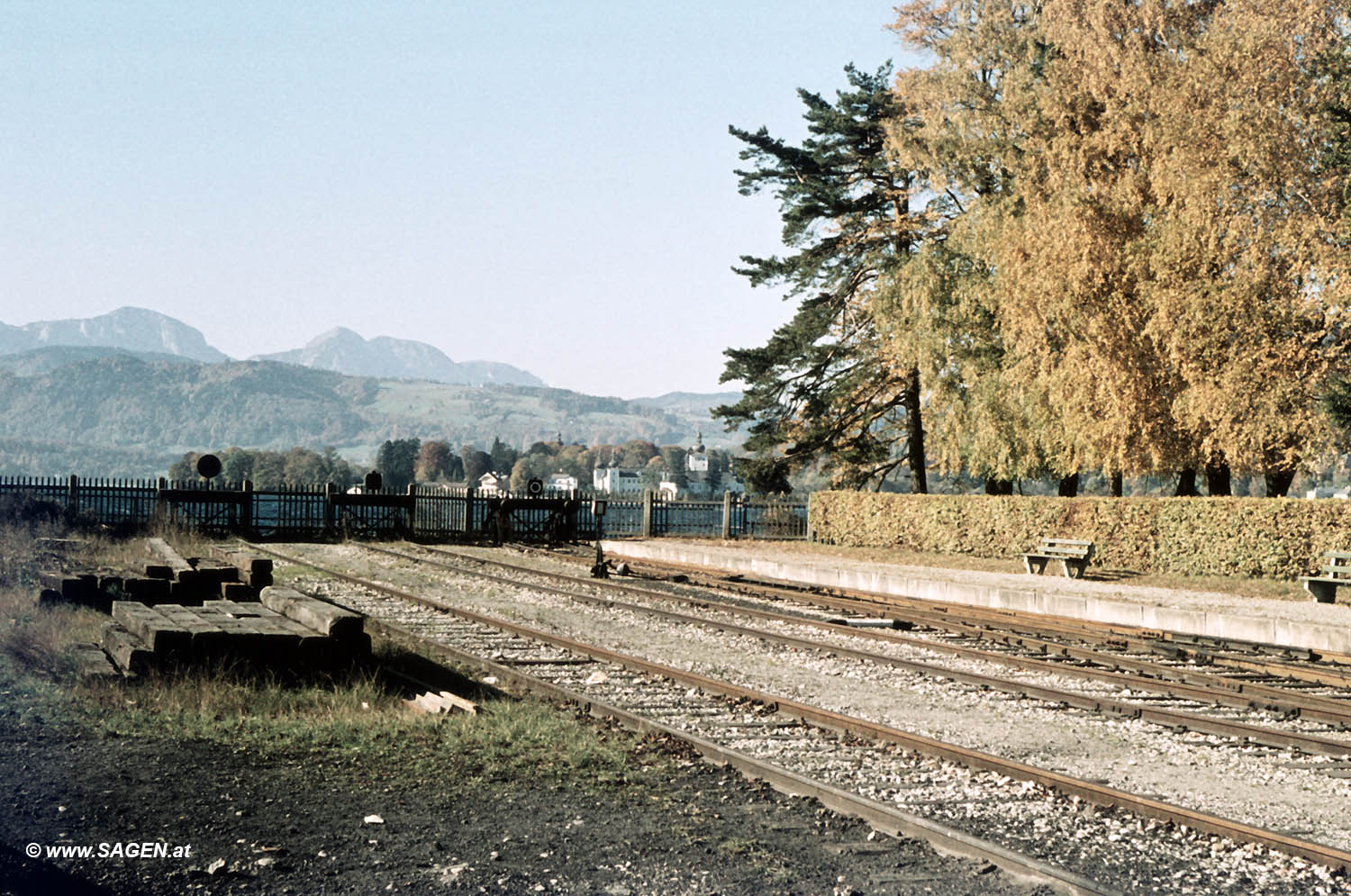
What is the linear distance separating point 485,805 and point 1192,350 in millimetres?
22742

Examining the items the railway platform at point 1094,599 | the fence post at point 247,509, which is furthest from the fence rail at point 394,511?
the railway platform at point 1094,599

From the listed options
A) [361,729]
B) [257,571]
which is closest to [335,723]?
A: [361,729]

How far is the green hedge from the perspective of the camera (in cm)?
2286

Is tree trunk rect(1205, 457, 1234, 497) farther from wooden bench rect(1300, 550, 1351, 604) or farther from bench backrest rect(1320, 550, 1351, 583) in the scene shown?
wooden bench rect(1300, 550, 1351, 604)

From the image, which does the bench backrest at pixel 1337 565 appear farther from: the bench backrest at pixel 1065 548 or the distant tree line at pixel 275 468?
the distant tree line at pixel 275 468

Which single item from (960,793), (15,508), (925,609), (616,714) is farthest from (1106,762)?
(15,508)

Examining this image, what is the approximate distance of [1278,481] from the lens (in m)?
28.0

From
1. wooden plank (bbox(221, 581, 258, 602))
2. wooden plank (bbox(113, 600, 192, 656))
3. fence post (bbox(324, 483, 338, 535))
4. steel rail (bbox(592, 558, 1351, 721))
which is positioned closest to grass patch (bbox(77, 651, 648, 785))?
wooden plank (bbox(113, 600, 192, 656))

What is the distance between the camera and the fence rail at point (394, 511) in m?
36.5

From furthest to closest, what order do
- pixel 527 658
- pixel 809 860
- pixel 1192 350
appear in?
pixel 1192 350 → pixel 527 658 → pixel 809 860

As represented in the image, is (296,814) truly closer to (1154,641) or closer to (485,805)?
(485,805)

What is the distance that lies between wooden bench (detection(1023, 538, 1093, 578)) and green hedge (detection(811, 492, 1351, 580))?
0.92 meters

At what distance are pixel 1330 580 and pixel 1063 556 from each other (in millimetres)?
6110

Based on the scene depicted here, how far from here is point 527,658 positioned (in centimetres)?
1310
